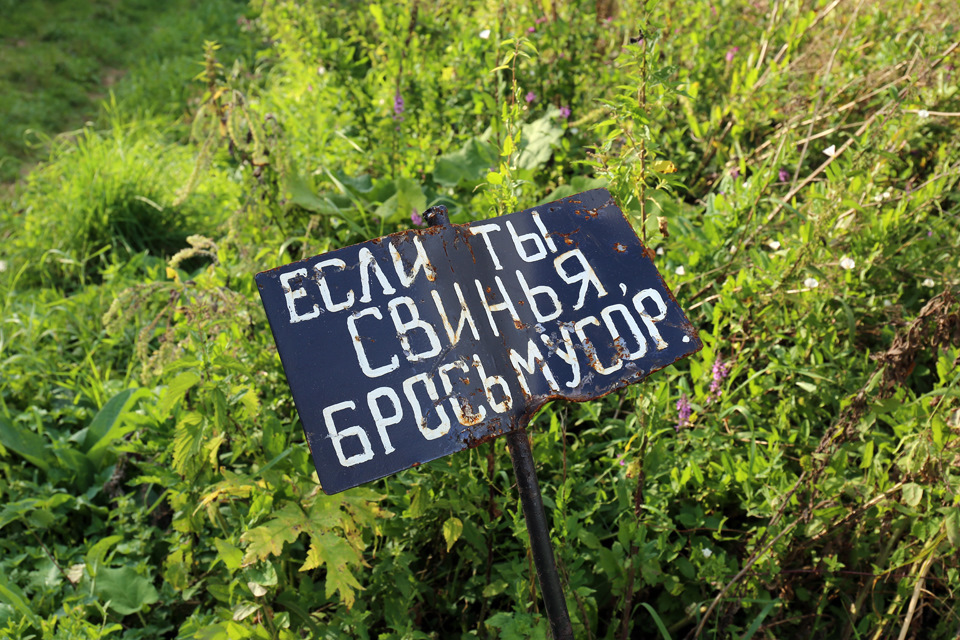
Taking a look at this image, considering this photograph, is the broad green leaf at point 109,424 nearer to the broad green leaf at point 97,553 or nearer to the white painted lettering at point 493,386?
the broad green leaf at point 97,553

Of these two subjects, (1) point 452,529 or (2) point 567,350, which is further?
(1) point 452,529

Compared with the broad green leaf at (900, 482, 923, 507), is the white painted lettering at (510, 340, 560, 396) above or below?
above

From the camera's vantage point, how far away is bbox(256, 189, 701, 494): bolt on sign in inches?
40.5

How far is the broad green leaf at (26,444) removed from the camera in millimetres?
2117

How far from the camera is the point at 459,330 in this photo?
1.12 m

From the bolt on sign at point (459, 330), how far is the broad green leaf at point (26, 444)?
156 cm

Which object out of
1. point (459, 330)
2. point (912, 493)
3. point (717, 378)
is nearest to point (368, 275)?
point (459, 330)

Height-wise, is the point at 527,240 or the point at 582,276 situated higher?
the point at 527,240

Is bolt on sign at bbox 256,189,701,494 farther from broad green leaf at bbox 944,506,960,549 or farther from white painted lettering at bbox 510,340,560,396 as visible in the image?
broad green leaf at bbox 944,506,960,549

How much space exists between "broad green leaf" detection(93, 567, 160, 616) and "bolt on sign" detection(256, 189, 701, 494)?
3.65 ft

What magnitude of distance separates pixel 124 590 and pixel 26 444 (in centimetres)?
70

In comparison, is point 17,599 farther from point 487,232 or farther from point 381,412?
point 487,232

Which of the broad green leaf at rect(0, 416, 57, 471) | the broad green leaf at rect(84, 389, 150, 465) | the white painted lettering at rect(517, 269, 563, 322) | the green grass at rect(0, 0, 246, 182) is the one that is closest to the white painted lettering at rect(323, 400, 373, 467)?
the white painted lettering at rect(517, 269, 563, 322)

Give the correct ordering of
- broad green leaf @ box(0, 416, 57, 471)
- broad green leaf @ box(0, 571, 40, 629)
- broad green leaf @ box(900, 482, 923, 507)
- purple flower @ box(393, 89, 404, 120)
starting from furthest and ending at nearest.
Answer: purple flower @ box(393, 89, 404, 120), broad green leaf @ box(0, 416, 57, 471), broad green leaf @ box(0, 571, 40, 629), broad green leaf @ box(900, 482, 923, 507)
